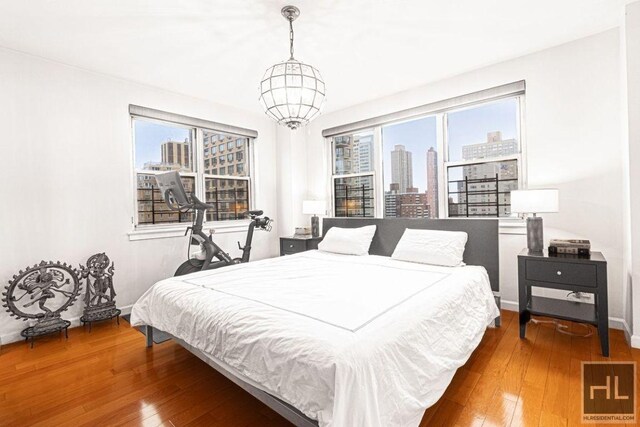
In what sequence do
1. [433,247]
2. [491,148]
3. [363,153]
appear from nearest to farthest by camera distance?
[433,247], [491,148], [363,153]

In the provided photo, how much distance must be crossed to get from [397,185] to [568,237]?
1.90 metres

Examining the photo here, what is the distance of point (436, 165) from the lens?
12.5ft

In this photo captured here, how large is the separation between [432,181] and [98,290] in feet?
12.6

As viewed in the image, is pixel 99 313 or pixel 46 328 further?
pixel 99 313

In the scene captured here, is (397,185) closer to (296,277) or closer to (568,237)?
(568,237)

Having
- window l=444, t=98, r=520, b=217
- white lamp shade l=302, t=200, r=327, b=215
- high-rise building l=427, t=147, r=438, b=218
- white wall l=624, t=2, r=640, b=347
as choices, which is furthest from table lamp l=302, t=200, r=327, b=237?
white wall l=624, t=2, r=640, b=347

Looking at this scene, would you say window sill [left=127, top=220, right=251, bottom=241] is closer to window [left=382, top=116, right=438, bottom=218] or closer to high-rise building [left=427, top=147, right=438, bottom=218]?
window [left=382, top=116, right=438, bottom=218]

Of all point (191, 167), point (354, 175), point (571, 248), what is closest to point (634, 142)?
point (571, 248)

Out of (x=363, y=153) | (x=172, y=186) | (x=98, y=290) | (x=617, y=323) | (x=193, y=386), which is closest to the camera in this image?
(x=193, y=386)

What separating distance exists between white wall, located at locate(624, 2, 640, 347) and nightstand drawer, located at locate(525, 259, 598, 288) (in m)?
0.34

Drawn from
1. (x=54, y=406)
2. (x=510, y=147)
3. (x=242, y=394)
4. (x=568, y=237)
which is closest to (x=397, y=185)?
(x=510, y=147)

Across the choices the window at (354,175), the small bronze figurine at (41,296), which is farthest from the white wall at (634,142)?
the small bronze figurine at (41,296)

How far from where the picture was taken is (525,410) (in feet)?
5.64

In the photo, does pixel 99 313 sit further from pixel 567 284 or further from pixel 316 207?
pixel 567 284
